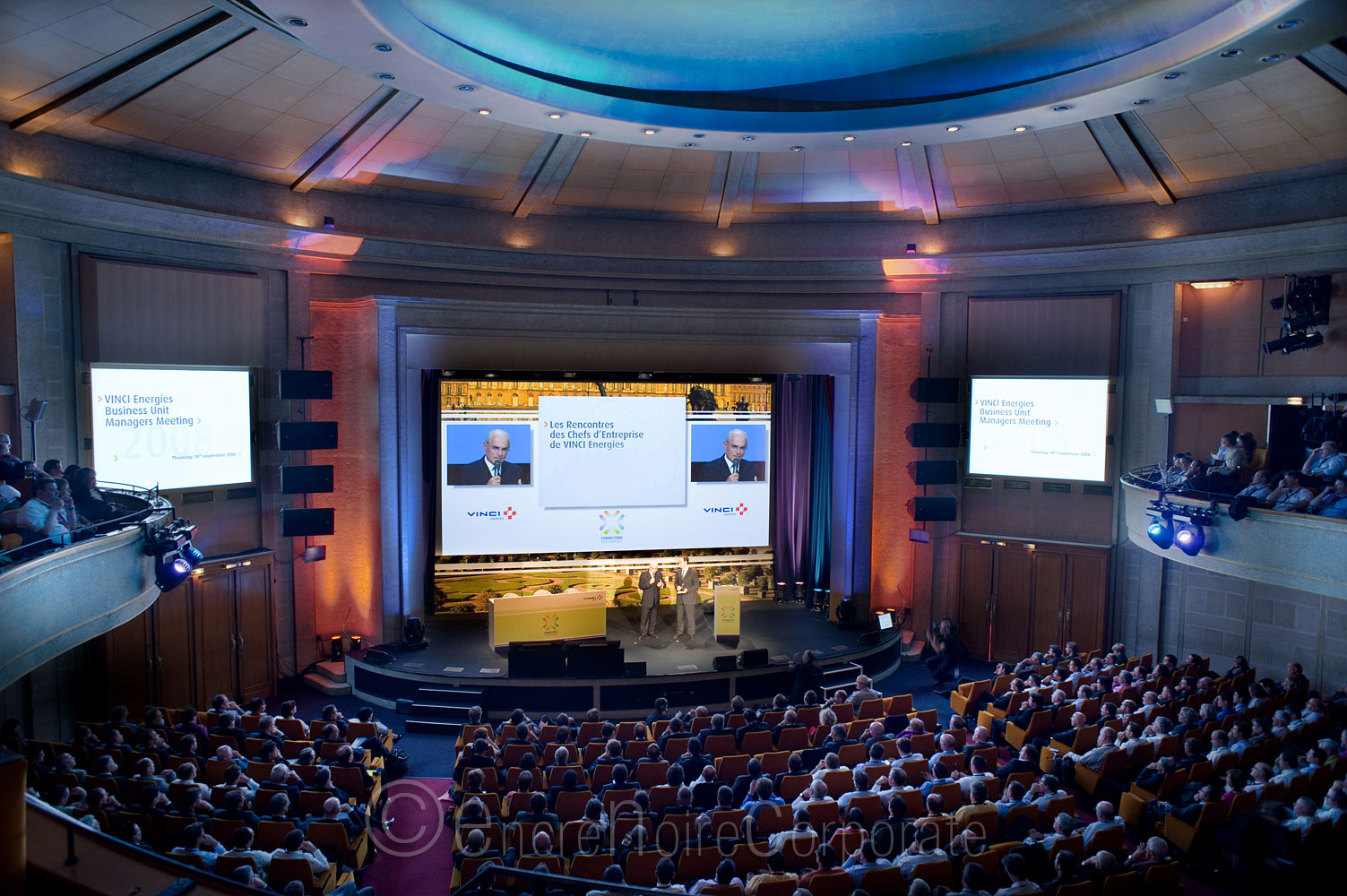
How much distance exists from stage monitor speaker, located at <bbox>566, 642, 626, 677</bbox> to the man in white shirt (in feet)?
21.7

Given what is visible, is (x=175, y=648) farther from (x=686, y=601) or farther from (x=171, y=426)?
(x=686, y=601)

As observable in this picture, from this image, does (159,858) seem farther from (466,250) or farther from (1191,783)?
(466,250)

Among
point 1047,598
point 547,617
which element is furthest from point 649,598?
point 1047,598

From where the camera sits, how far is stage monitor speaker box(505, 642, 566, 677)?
12.3 m

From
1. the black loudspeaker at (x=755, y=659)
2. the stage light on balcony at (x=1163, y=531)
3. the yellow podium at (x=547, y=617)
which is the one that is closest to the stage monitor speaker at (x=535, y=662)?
the yellow podium at (x=547, y=617)

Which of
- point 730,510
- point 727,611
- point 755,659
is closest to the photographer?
point 755,659

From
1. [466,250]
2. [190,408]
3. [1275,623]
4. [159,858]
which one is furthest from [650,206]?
[159,858]

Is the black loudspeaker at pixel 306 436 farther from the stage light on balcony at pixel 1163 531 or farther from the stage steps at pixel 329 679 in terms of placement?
the stage light on balcony at pixel 1163 531

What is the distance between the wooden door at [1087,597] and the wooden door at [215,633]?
13713mm

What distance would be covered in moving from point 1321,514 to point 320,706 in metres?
13.5

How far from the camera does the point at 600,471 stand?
15.4m

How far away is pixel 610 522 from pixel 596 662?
3647 millimetres

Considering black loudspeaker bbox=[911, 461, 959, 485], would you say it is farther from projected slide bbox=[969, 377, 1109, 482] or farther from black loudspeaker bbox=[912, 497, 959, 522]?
projected slide bbox=[969, 377, 1109, 482]

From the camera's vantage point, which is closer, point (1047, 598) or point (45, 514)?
point (45, 514)
